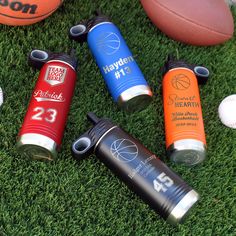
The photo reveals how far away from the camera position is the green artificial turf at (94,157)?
78.2 inches

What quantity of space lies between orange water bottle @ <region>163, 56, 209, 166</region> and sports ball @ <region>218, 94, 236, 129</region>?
14 cm

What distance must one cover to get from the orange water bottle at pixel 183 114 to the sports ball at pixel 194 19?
18cm

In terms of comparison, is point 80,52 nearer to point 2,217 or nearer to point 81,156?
point 81,156

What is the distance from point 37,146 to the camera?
1.95m

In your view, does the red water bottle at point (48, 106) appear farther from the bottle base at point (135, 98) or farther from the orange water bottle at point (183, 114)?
the orange water bottle at point (183, 114)

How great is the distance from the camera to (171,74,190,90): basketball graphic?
2.14 meters

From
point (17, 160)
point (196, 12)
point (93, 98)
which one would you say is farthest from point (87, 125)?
point (196, 12)

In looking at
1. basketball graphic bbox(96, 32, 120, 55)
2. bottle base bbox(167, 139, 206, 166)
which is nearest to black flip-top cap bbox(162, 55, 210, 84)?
basketball graphic bbox(96, 32, 120, 55)

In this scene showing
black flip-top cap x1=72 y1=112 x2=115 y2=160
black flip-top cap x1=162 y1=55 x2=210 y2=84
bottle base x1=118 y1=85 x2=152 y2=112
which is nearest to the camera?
black flip-top cap x1=72 y1=112 x2=115 y2=160

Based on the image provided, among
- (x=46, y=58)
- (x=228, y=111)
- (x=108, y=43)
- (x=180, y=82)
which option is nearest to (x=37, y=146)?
(x=46, y=58)

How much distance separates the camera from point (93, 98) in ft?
7.46

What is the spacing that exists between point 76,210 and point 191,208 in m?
0.47

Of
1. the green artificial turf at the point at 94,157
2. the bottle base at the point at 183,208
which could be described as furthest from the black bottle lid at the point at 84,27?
the bottle base at the point at 183,208

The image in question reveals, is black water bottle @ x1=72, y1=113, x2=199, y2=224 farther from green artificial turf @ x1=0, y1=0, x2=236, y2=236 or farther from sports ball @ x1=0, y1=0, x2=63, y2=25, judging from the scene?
sports ball @ x1=0, y1=0, x2=63, y2=25
